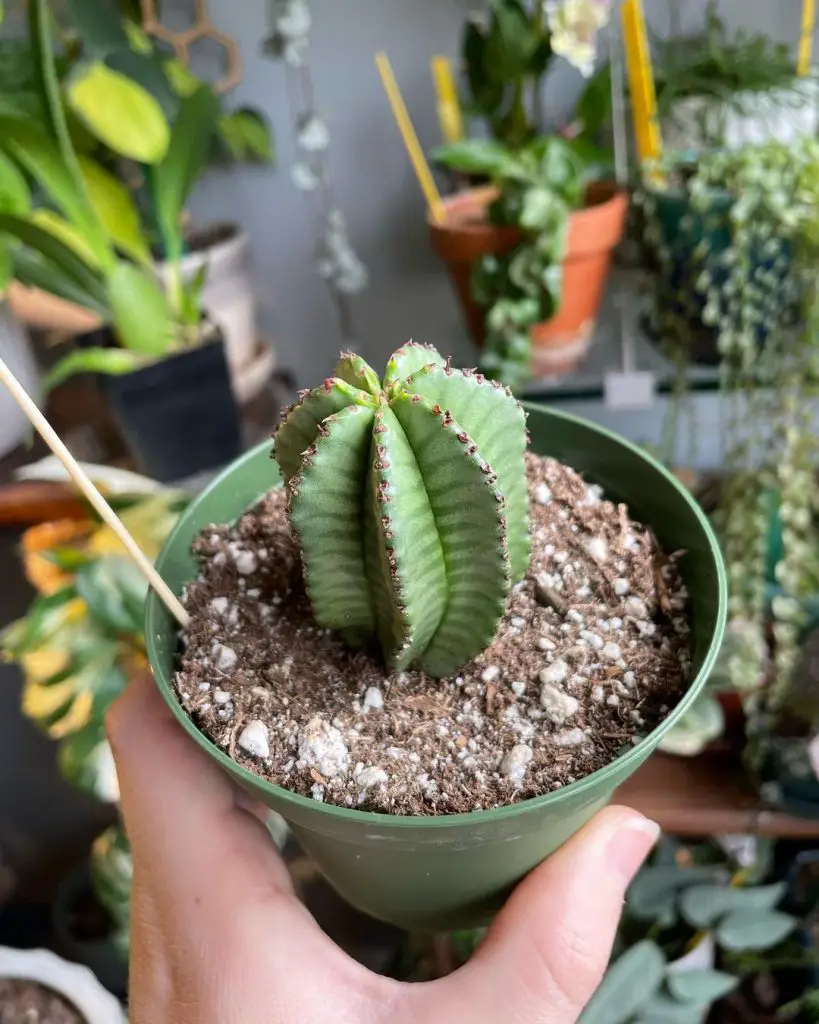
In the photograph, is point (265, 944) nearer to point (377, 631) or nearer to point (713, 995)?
point (377, 631)

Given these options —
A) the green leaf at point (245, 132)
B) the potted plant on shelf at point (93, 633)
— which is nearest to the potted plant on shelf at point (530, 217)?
the green leaf at point (245, 132)

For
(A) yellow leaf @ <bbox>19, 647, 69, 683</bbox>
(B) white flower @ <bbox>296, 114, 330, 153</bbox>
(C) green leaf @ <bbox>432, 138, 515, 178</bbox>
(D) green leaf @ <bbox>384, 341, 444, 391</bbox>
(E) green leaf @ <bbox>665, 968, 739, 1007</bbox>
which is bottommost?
(E) green leaf @ <bbox>665, 968, 739, 1007</bbox>

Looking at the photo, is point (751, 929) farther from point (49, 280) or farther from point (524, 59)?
point (49, 280)

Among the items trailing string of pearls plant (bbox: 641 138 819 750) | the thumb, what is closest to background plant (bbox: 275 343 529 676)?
the thumb

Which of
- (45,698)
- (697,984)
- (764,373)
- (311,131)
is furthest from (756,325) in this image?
(45,698)

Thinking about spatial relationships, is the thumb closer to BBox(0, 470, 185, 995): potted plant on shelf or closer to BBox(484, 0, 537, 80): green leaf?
BBox(0, 470, 185, 995): potted plant on shelf

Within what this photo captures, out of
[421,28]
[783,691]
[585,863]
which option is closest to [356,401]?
[585,863]
